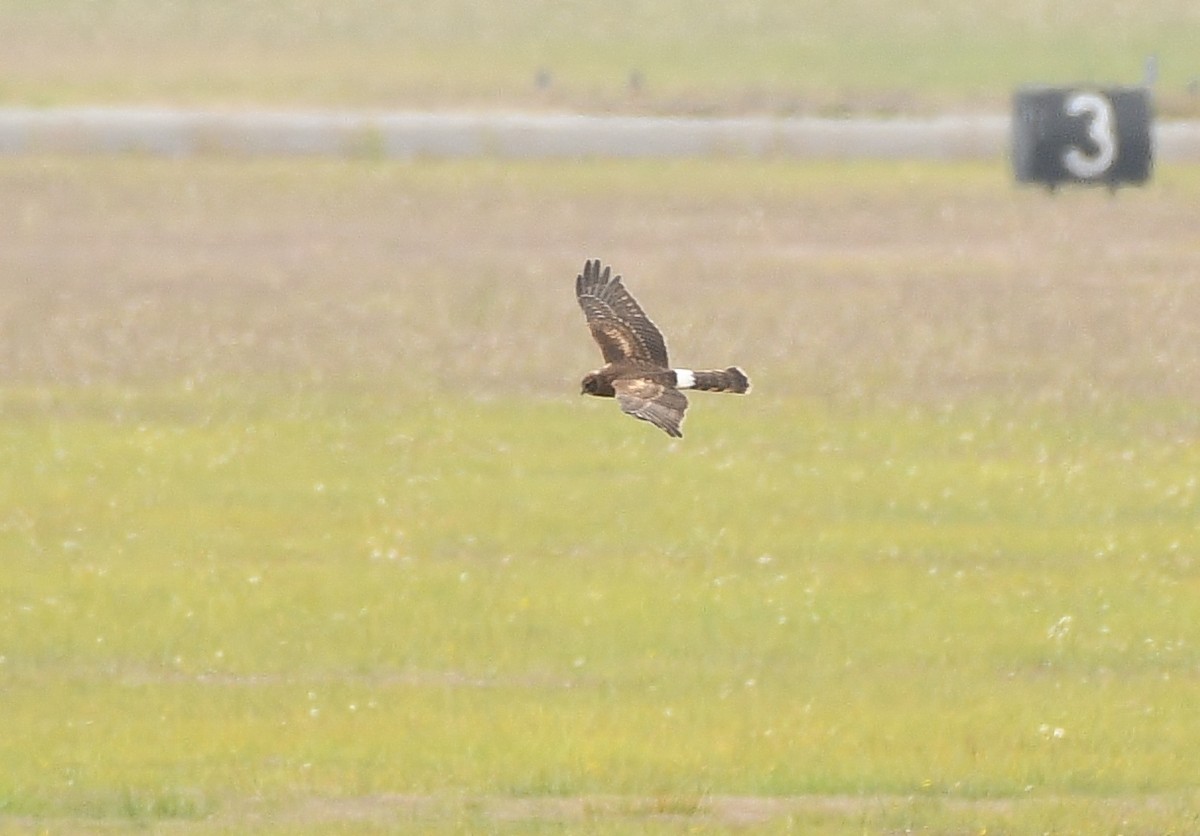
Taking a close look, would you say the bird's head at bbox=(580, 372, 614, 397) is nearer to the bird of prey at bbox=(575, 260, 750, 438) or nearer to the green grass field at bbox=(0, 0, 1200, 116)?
the bird of prey at bbox=(575, 260, 750, 438)

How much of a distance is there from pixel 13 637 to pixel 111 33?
55607 millimetres

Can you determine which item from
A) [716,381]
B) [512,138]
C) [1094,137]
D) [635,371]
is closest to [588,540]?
[635,371]

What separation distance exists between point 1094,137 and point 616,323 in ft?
95.7

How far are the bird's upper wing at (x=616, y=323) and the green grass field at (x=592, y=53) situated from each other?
38.5 metres

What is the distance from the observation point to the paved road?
159ft

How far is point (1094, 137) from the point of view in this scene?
43.5 m

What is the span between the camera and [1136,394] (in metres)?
26.8

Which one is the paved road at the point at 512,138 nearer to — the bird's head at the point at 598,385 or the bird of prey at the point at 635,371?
the bird of prey at the point at 635,371

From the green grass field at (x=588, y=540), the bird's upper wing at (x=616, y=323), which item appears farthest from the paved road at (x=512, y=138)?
the bird's upper wing at (x=616, y=323)

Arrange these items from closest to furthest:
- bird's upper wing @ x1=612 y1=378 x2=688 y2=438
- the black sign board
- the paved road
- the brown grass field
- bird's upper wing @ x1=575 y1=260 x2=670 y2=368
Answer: bird's upper wing @ x1=612 y1=378 x2=688 y2=438 < bird's upper wing @ x1=575 y1=260 x2=670 y2=368 < the brown grass field < the black sign board < the paved road

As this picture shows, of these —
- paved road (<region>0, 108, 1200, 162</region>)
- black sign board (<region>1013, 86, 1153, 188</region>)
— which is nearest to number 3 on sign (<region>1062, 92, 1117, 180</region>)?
black sign board (<region>1013, 86, 1153, 188</region>)

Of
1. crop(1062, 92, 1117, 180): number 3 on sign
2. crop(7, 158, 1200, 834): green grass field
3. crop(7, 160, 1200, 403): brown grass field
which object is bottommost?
crop(7, 158, 1200, 834): green grass field

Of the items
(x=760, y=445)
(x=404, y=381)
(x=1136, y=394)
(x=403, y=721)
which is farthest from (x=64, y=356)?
(x=403, y=721)

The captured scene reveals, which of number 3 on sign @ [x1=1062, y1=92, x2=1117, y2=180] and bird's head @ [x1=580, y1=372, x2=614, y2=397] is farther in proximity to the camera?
number 3 on sign @ [x1=1062, y1=92, x2=1117, y2=180]
